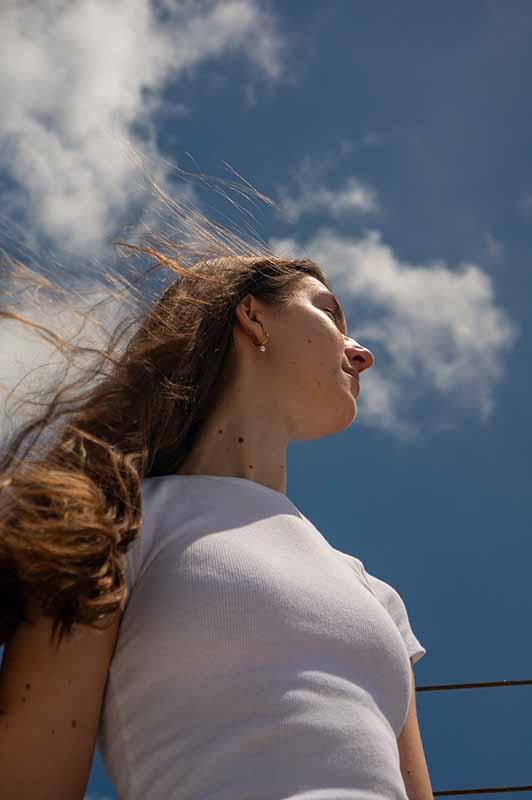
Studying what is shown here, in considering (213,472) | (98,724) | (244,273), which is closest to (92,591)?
(98,724)

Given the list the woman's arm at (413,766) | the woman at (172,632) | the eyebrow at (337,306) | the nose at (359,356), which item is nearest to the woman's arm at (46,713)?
the woman at (172,632)

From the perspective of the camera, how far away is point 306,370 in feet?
6.75

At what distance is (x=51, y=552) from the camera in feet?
4.28

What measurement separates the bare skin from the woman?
→ 51 mm

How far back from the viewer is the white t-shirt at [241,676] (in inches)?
51.5

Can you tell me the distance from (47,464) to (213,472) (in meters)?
0.45

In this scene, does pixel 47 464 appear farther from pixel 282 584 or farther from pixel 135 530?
pixel 282 584

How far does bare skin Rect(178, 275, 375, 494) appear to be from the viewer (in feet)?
6.41

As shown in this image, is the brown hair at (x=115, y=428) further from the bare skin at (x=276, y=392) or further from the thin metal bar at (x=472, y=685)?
the thin metal bar at (x=472, y=685)

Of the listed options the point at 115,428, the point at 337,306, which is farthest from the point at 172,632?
the point at 337,306

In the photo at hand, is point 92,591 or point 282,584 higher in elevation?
point 282,584

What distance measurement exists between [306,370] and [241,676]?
2.87 ft

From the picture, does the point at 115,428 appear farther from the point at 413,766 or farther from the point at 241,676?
the point at 413,766

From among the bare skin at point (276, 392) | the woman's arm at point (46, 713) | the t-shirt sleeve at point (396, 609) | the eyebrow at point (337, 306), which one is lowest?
the woman's arm at point (46, 713)
